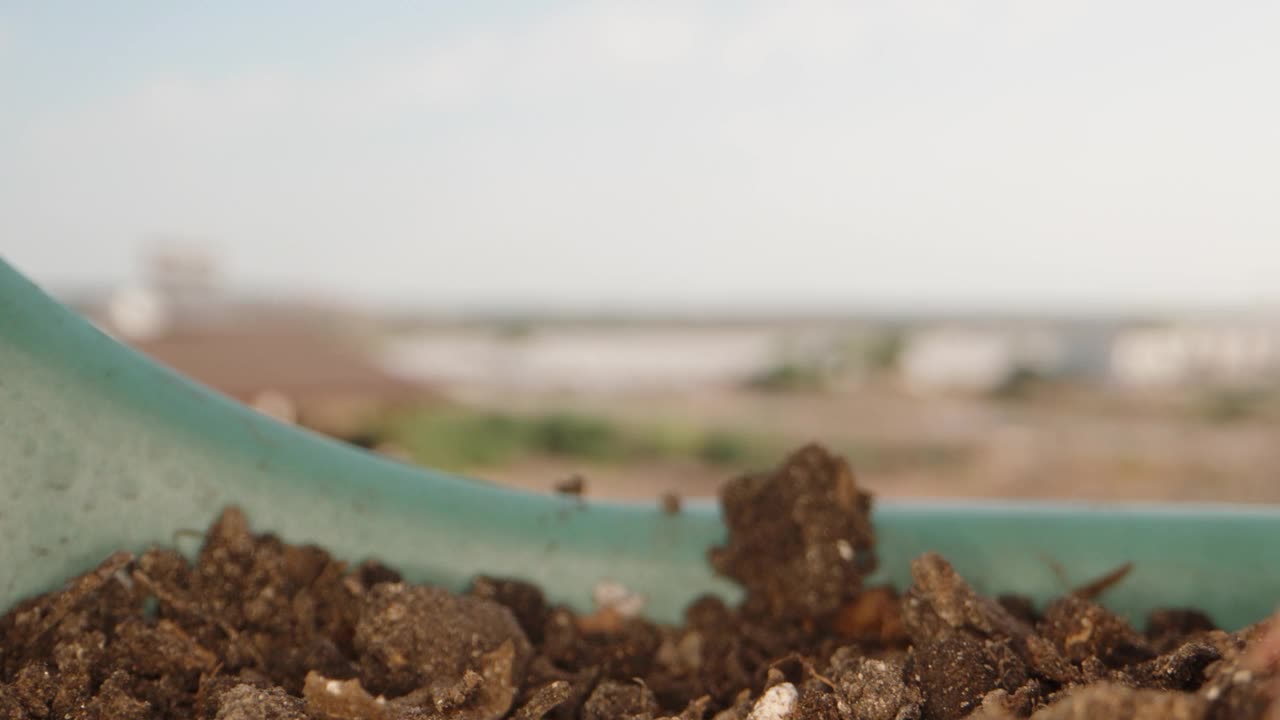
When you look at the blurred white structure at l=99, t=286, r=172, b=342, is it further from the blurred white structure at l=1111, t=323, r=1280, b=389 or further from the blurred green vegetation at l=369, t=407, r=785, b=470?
the blurred white structure at l=1111, t=323, r=1280, b=389

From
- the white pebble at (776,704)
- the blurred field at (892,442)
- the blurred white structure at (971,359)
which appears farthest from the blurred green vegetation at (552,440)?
the white pebble at (776,704)

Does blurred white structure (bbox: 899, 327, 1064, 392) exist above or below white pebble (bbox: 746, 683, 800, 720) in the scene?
above

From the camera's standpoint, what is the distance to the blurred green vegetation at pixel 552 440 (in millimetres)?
5945

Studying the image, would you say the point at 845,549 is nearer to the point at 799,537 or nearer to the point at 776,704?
the point at 799,537

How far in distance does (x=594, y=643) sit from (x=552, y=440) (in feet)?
19.2

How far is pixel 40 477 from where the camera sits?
777mm

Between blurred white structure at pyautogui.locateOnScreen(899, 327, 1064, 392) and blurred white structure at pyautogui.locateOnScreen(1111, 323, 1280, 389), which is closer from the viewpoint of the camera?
blurred white structure at pyautogui.locateOnScreen(899, 327, 1064, 392)

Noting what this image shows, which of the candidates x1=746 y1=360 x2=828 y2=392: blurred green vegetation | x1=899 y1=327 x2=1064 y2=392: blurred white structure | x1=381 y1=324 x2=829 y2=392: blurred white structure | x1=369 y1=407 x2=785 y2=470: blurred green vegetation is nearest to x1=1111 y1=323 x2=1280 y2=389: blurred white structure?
x1=899 y1=327 x2=1064 y2=392: blurred white structure

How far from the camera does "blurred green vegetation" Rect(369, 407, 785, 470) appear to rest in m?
5.95

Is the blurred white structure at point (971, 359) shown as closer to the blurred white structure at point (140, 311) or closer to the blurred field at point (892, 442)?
the blurred field at point (892, 442)

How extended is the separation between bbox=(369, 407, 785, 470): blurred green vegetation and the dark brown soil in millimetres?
4821

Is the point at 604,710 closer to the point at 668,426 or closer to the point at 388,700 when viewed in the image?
the point at 388,700

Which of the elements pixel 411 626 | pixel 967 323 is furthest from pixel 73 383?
pixel 967 323

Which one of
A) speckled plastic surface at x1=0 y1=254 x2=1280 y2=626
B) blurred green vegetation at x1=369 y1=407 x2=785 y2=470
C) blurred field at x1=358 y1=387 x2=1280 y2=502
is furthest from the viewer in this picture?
blurred green vegetation at x1=369 y1=407 x2=785 y2=470
